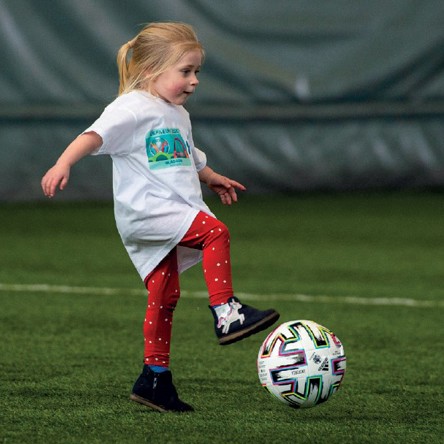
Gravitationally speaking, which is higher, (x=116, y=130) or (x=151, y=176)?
(x=116, y=130)

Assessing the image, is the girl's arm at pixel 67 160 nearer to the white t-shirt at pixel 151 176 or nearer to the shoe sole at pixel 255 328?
the white t-shirt at pixel 151 176

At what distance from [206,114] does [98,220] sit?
1687 mm

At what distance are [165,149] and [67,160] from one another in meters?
0.45

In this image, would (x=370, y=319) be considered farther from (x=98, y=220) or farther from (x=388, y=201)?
(x=388, y=201)

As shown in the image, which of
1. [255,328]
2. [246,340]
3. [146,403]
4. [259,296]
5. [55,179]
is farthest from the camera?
[259,296]

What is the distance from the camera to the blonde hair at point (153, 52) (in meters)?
4.20

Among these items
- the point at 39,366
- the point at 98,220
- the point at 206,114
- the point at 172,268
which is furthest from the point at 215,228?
the point at 206,114

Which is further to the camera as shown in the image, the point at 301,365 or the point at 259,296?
the point at 259,296

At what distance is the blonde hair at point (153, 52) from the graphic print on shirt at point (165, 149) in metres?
0.20

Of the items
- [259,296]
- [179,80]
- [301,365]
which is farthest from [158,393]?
[259,296]

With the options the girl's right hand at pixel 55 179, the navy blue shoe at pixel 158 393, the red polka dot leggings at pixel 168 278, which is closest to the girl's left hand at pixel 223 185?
the red polka dot leggings at pixel 168 278

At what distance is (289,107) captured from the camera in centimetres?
1175

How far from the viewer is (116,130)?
4086mm

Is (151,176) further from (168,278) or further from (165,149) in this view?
(168,278)
